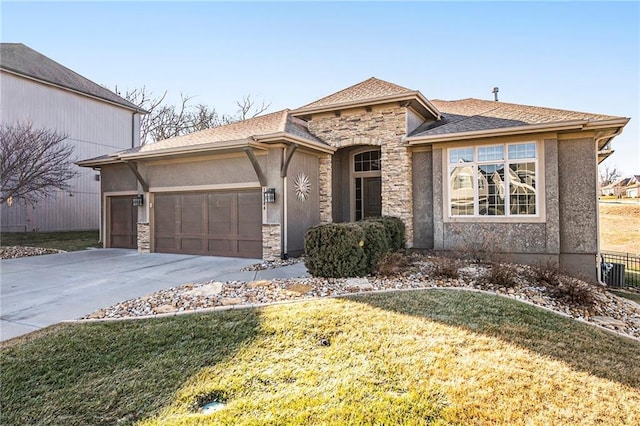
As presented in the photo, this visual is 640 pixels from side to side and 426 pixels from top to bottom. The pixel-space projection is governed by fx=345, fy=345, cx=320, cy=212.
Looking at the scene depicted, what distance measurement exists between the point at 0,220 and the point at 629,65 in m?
24.1

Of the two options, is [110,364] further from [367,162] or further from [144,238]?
[367,162]

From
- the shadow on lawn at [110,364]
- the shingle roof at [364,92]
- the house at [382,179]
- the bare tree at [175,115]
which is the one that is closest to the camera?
the shadow on lawn at [110,364]

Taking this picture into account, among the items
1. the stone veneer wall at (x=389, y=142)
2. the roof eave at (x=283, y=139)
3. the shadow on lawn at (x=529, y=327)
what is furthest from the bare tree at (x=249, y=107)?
the shadow on lawn at (x=529, y=327)

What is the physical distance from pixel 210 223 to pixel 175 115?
21.5 meters

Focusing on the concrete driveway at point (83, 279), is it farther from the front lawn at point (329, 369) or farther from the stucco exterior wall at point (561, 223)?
the stucco exterior wall at point (561, 223)

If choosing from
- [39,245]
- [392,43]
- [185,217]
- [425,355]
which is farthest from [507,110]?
[39,245]

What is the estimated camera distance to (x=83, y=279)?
776 cm

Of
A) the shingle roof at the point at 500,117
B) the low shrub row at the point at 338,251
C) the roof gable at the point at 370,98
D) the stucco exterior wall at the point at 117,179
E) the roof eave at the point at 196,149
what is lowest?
the low shrub row at the point at 338,251

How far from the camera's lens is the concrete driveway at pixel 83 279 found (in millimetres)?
5395

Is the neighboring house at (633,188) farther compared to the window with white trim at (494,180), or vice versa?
the neighboring house at (633,188)

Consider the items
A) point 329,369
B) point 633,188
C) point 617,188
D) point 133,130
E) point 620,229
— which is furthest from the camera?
point 617,188

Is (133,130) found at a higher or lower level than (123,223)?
higher

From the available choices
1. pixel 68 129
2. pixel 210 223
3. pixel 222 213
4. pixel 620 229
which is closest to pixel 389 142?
pixel 222 213

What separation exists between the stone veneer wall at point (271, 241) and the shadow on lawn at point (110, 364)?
4.69 m
